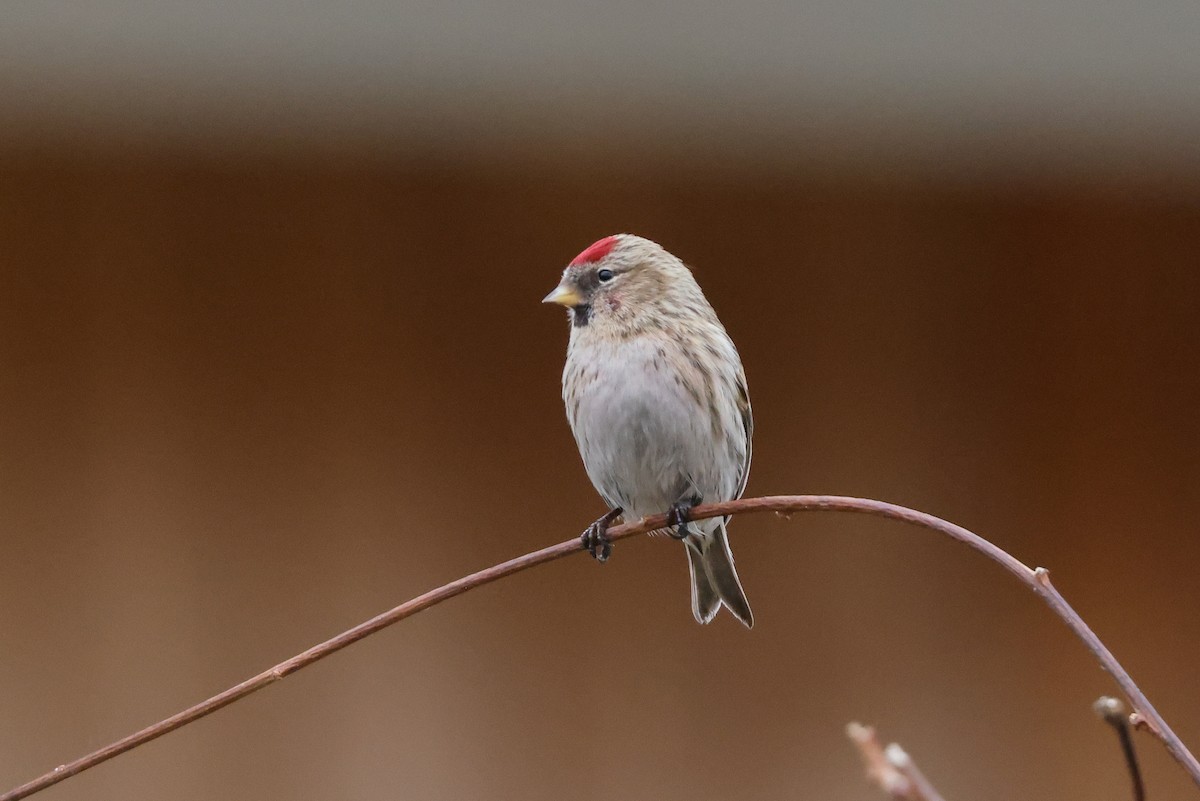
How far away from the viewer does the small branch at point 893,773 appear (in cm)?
54

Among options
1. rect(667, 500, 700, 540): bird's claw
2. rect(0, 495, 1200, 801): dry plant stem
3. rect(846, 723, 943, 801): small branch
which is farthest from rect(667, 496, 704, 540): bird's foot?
rect(846, 723, 943, 801): small branch

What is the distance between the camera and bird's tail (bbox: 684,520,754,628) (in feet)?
5.33

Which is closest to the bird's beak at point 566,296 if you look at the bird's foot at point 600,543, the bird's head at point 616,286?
the bird's head at point 616,286

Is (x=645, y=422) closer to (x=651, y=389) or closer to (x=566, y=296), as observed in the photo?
(x=651, y=389)

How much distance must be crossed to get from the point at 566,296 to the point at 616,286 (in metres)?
0.07

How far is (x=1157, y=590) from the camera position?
2.94m

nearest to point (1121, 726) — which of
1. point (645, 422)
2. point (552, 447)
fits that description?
point (645, 422)

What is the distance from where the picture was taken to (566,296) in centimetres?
154

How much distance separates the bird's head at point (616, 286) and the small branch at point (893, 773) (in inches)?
39.0

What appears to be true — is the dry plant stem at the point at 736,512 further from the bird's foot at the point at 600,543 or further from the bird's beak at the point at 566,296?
the bird's beak at the point at 566,296

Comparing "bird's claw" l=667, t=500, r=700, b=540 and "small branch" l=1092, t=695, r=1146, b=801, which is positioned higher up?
"bird's claw" l=667, t=500, r=700, b=540

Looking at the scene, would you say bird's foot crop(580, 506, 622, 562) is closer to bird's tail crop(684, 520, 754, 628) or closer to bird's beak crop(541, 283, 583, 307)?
bird's tail crop(684, 520, 754, 628)

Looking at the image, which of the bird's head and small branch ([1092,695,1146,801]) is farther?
the bird's head

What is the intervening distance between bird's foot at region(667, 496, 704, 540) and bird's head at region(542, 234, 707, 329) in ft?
0.73
